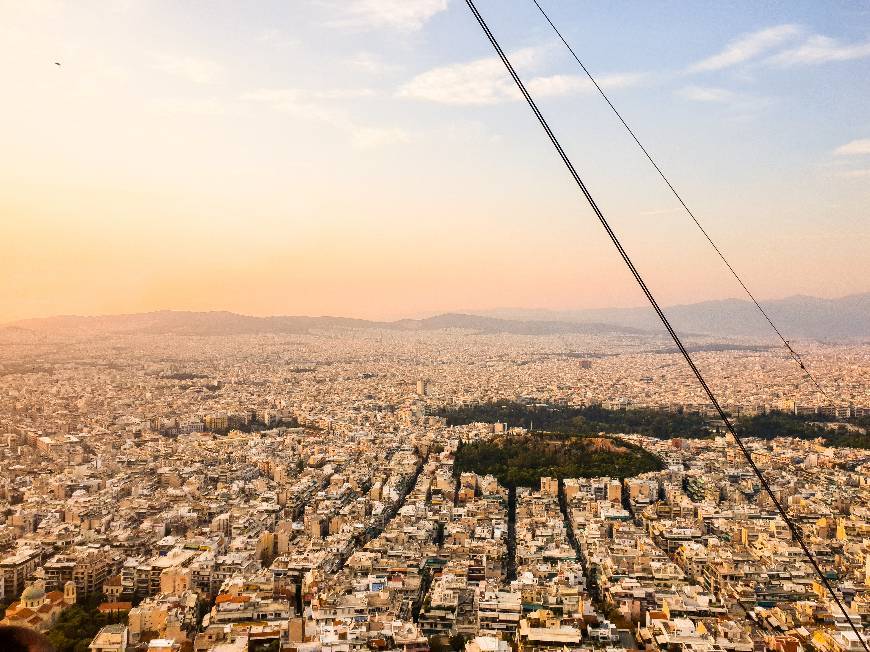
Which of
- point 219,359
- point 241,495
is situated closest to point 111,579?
point 241,495

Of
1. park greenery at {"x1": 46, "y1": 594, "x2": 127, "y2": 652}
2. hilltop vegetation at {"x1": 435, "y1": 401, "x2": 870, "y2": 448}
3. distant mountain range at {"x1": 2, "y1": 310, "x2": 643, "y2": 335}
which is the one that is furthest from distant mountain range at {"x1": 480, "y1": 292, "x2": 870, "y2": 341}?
park greenery at {"x1": 46, "y1": 594, "x2": 127, "y2": 652}

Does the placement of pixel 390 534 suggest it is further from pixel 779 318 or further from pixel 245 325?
pixel 779 318

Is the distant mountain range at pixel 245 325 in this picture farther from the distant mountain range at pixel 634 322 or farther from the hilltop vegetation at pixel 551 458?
the hilltop vegetation at pixel 551 458

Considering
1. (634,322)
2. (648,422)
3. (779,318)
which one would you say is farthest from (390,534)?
(634,322)

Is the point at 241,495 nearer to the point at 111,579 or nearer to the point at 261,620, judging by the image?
the point at 111,579

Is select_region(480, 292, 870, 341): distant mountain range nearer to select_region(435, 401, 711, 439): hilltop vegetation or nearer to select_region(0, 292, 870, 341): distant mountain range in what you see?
select_region(0, 292, 870, 341): distant mountain range

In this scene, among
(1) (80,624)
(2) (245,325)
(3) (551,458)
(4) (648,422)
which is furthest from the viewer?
(2) (245,325)
